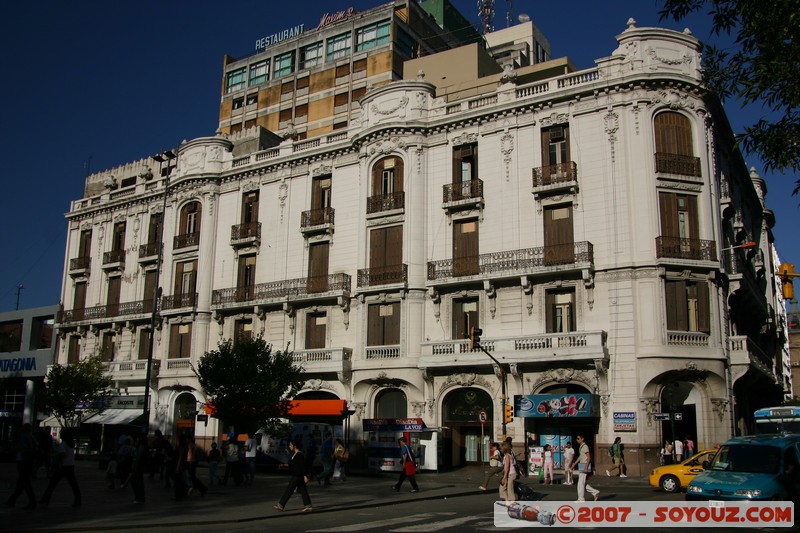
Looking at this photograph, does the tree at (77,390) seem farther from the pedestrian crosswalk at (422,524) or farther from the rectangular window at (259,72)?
the pedestrian crosswalk at (422,524)

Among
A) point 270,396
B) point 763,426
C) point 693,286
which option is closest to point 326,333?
point 270,396

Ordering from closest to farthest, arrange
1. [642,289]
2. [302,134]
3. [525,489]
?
[525,489]
[642,289]
[302,134]

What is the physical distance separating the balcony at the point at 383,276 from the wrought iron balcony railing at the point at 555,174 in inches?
293

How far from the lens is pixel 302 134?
193 ft

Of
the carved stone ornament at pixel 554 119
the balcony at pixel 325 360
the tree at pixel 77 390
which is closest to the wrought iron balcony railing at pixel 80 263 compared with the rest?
the tree at pixel 77 390

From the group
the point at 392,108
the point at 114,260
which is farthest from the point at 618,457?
the point at 114,260

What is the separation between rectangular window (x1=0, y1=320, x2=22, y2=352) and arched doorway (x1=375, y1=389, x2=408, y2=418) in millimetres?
31492

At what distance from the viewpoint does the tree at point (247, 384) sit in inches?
1282

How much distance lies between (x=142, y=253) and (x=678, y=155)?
31912 mm

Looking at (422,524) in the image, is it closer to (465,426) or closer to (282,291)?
(465,426)

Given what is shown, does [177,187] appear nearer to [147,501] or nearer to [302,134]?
[302,134]

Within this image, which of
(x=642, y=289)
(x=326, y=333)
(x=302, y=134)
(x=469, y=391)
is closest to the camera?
(x=642, y=289)

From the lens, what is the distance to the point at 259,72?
212ft

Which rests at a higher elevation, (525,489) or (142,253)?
(142,253)
